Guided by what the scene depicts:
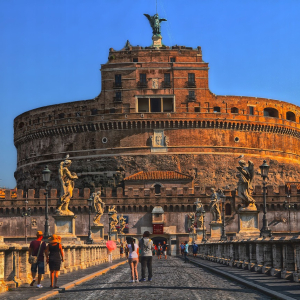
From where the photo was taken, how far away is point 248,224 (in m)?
24.3

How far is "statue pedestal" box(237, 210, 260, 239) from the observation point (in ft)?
78.5

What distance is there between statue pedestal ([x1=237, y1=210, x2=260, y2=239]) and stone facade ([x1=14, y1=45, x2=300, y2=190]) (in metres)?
52.0

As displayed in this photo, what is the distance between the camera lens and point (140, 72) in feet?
260

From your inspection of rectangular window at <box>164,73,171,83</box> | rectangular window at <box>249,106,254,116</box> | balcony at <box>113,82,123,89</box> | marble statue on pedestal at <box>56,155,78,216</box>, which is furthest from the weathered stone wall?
marble statue on pedestal at <box>56,155,78,216</box>

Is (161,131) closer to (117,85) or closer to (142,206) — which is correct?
(117,85)

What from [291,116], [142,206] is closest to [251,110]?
[291,116]

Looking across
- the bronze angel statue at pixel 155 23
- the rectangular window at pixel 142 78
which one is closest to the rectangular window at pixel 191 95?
the rectangular window at pixel 142 78

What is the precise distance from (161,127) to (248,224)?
5370 centimetres

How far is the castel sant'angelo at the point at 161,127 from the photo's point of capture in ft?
253

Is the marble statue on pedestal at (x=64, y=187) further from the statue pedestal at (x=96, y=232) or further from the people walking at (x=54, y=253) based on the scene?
the statue pedestal at (x=96, y=232)

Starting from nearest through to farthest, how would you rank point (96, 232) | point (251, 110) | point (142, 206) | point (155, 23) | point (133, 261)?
point (133, 261), point (96, 232), point (142, 206), point (251, 110), point (155, 23)

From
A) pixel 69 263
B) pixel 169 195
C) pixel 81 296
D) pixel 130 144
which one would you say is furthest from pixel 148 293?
pixel 130 144

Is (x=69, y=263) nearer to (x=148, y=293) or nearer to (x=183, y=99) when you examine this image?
(x=148, y=293)

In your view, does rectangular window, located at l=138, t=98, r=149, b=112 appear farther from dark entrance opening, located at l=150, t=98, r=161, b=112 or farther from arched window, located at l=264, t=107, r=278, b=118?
arched window, located at l=264, t=107, r=278, b=118
